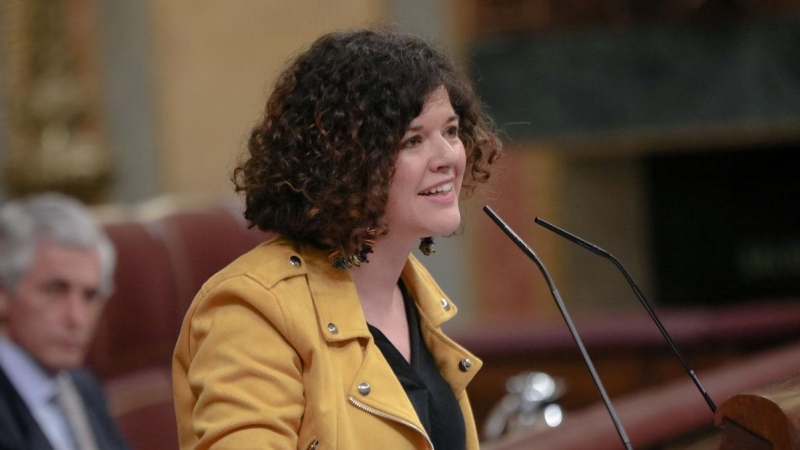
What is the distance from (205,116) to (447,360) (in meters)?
4.90

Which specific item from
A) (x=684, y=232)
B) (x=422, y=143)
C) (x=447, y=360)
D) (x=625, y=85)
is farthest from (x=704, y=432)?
(x=684, y=232)

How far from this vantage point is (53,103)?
663cm

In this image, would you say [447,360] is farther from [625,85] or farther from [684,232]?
[684,232]

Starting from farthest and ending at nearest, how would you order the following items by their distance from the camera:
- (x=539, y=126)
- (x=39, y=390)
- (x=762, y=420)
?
(x=539, y=126) → (x=39, y=390) → (x=762, y=420)

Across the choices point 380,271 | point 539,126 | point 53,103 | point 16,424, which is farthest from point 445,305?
point 53,103

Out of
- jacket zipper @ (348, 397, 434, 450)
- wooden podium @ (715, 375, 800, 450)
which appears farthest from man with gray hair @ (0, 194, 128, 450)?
wooden podium @ (715, 375, 800, 450)

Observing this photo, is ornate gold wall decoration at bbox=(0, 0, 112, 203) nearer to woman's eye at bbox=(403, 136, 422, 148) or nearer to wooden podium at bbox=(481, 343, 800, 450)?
wooden podium at bbox=(481, 343, 800, 450)

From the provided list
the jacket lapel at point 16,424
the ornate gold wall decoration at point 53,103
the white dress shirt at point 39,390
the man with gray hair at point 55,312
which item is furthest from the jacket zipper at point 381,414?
the ornate gold wall decoration at point 53,103

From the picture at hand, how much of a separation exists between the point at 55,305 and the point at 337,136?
61.0 inches

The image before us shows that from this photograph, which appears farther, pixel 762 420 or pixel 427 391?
pixel 427 391

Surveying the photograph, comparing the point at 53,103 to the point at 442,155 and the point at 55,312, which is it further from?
the point at 442,155

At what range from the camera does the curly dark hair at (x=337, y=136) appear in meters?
1.45

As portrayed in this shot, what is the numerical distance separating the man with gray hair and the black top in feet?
3.95

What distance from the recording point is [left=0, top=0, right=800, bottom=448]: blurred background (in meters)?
5.58
